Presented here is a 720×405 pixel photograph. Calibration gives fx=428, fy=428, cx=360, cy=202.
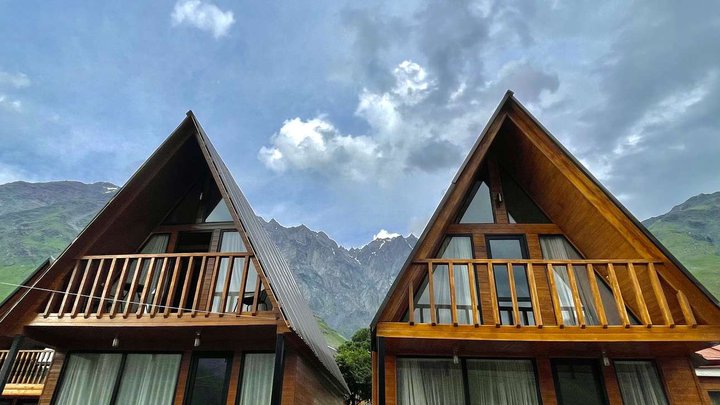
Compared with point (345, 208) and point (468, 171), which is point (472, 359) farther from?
point (345, 208)

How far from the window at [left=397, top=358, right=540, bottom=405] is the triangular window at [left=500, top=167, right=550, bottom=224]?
3.17 metres

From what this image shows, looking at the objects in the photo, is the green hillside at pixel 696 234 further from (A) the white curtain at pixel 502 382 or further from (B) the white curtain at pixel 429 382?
(B) the white curtain at pixel 429 382

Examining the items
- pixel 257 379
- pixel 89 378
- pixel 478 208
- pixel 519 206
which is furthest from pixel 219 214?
pixel 519 206

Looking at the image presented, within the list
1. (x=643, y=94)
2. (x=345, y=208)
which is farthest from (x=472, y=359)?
(x=345, y=208)

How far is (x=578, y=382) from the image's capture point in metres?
8.16

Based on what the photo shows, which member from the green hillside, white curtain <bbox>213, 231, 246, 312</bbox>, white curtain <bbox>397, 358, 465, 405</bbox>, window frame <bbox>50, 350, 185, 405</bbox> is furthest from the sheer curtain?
the green hillside

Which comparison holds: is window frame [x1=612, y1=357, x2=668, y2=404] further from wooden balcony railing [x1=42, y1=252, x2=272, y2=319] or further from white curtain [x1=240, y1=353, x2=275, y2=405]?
wooden balcony railing [x1=42, y1=252, x2=272, y2=319]

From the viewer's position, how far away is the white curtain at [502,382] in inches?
311

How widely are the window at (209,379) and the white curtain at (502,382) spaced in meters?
4.96

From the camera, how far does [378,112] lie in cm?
6450

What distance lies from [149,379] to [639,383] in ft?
32.1

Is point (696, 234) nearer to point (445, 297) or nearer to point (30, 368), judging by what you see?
point (445, 297)

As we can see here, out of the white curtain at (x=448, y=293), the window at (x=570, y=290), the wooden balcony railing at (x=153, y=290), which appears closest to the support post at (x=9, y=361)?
the wooden balcony railing at (x=153, y=290)

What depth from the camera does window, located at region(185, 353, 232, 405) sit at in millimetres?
8805
